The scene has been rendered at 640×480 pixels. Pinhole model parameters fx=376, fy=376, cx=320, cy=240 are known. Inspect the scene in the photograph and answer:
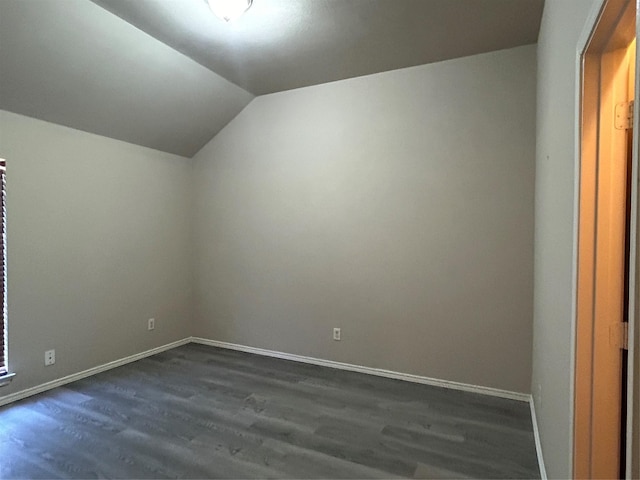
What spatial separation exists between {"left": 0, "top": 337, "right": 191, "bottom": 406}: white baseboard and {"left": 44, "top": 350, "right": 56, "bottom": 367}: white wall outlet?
0.16m

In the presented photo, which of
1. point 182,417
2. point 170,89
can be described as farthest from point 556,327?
point 170,89

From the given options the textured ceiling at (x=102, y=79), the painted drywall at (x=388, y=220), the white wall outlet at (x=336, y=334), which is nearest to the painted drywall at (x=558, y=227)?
the painted drywall at (x=388, y=220)

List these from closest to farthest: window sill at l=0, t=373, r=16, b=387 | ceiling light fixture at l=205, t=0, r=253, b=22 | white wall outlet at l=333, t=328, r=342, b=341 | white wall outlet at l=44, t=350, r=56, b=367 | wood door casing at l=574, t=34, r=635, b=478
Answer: wood door casing at l=574, t=34, r=635, b=478 < ceiling light fixture at l=205, t=0, r=253, b=22 < window sill at l=0, t=373, r=16, b=387 < white wall outlet at l=44, t=350, r=56, b=367 < white wall outlet at l=333, t=328, r=342, b=341

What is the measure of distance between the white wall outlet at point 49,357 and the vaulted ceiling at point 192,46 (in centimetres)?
193

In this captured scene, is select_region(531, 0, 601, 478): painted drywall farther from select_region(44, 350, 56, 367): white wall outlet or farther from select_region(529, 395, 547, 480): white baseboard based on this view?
select_region(44, 350, 56, 367): white wall outlet

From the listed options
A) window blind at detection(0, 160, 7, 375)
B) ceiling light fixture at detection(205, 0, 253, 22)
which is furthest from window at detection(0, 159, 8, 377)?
ceiling light fixture at detection(205, 0, 253, 22)

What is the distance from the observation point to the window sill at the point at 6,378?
2822 mm

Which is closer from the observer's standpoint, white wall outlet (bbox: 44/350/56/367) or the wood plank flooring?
the wood plank flooring

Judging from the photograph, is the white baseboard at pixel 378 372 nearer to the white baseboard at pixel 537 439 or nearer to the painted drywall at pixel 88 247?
the white baseboard at pixel 537 439

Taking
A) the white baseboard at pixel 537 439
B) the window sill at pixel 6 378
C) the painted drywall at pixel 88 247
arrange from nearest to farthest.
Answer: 1. the white baseboard at pixel 537 439
2. the window sill at pixel 6 378
3. the painted drywall at pixel 88 247

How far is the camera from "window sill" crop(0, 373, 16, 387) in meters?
2.82

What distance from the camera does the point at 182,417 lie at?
8.78 feet

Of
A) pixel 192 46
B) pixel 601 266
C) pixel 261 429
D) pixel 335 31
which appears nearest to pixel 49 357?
pixel 261 429

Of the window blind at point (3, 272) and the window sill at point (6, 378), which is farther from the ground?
the window blind at point (3, 272)
